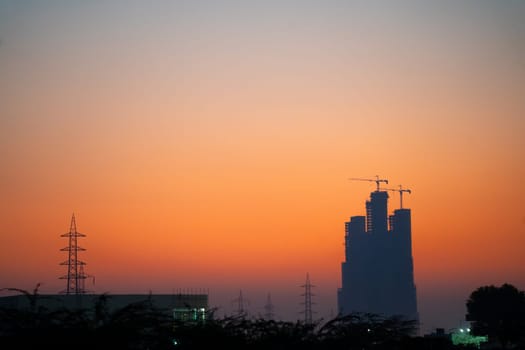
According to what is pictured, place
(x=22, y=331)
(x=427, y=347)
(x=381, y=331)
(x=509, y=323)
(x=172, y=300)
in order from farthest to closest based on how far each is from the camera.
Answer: (x=509, y=323)
(x=172, y=300)
(x=427, y=347)
(x=381, y=331)
(x=22, y=331)

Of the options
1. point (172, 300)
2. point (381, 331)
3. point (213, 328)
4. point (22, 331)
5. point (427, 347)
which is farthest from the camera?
point (172, 300)

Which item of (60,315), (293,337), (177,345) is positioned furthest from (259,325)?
(60,315)

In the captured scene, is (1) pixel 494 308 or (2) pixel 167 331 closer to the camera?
(2) pixel 167 331

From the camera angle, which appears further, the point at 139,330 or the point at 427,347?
the point at 427,347

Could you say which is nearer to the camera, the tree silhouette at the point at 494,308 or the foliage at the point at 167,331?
the foliage at the point at 167,331

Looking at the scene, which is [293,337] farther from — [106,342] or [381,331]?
[106,342]

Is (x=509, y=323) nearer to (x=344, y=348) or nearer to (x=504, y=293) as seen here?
(x=504, y=293)

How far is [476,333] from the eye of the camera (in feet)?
464

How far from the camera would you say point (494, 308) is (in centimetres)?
14388

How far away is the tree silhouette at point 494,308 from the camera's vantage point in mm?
139375

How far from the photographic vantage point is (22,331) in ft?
101

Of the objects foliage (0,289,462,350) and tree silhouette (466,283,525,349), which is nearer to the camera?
foliage (0,289,462,350)

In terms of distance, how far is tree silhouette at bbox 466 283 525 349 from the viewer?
139m

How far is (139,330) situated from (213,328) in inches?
200
